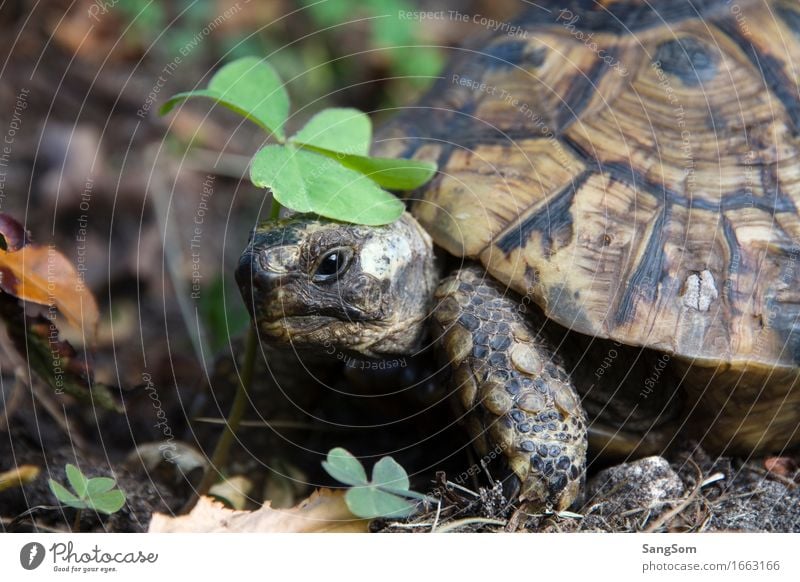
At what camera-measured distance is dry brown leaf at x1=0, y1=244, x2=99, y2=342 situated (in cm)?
176

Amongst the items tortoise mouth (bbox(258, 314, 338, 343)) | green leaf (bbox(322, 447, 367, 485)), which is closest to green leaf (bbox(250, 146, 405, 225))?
tortoise mouth (bbox(258, 314, 338, 343))

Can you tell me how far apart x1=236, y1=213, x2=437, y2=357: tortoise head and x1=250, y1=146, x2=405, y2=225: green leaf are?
6cm

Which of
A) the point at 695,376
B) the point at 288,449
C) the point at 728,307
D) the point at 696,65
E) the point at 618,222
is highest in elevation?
the point at 696,65

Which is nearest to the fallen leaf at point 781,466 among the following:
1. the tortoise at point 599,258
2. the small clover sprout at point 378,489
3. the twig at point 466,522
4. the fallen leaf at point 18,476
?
the tortoise at point 599,258

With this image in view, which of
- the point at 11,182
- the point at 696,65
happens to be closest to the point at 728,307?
the point at 696,65

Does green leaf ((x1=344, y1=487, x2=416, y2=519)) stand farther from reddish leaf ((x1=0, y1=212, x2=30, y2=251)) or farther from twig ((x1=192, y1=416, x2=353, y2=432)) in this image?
reddish leaf ((x1=0, y1=212, x2=30, y2=251))

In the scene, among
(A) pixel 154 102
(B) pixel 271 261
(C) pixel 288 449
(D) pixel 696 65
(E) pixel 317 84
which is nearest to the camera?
(B) pixel 271 261

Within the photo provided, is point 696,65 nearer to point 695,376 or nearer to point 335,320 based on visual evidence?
point 695,376

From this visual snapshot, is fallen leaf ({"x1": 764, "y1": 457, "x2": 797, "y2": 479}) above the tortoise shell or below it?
below

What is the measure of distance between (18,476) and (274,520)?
588 mm

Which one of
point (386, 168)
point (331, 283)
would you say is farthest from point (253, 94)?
point (331, 283)

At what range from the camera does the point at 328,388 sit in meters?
2.30

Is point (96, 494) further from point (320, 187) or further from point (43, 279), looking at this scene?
point (320, 187)

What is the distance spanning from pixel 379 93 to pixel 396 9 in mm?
487
